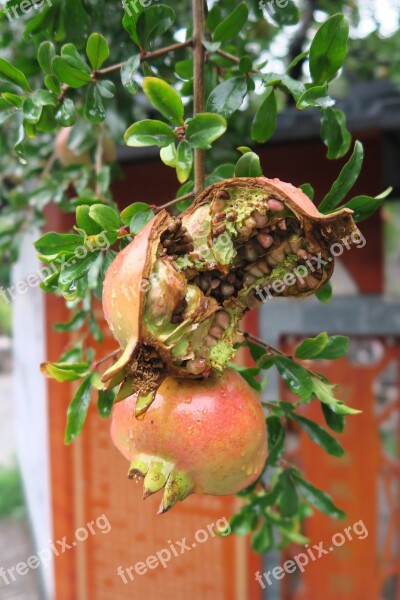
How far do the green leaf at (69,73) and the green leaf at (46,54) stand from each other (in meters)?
0.06

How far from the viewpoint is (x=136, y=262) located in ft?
1.53

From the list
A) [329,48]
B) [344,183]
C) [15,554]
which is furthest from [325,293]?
[15,554]

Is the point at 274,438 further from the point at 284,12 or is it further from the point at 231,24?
the point at 284,12

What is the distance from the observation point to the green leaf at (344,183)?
1.95ft

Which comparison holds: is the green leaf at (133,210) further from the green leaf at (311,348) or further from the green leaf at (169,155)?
the green leaf at (311,348)

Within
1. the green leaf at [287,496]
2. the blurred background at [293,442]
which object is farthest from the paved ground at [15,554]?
the green leaf at [287,496]

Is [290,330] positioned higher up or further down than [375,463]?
higher up

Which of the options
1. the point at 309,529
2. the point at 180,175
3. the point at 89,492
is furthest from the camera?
the point at 89,492

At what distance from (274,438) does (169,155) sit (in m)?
0.44

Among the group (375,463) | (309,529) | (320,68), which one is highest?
(320,68)

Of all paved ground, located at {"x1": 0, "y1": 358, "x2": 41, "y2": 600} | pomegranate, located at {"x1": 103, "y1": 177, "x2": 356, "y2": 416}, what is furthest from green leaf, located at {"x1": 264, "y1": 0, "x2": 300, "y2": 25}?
paved ground, located at {"x1": 0, "y1": 358, "x2": 41, "y2": 600}

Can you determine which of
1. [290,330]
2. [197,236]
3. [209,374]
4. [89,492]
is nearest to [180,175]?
[197,236]

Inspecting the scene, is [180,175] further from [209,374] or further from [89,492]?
[89,492]

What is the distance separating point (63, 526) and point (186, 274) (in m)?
2.25
